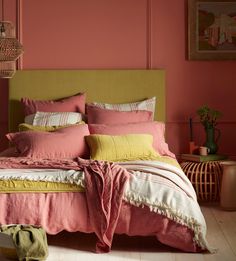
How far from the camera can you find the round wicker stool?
18.2 feet

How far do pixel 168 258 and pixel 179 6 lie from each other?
3.06 metres

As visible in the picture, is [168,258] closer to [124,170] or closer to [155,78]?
[124,170]

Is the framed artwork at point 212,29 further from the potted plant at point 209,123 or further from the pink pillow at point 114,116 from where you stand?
the pink pillow at point 114,116

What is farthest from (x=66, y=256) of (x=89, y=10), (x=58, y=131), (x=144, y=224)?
(x=89, y=10)

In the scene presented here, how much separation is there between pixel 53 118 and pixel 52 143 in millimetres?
675

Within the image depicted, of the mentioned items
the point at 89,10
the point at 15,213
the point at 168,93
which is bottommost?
the point at 15,213

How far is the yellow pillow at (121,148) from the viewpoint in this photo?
4730 millimetres

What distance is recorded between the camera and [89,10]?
5.97 m

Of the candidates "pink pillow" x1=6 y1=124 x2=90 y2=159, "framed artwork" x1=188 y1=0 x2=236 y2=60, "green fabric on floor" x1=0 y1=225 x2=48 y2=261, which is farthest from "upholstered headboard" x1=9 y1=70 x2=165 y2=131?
"green fabric on floor" x1=0 y1=225 x2=48 y2=261

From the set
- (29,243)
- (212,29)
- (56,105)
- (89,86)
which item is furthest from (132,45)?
(29,243)

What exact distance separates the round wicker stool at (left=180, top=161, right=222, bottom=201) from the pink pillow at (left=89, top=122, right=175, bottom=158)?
1.50ft

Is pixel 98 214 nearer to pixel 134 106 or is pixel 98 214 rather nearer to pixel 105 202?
pixel 105 202

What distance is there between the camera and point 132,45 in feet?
19.7

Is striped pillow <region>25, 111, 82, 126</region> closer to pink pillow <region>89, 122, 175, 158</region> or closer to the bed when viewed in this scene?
pink pillow <region>89, 122, 175, 158</region>
